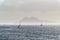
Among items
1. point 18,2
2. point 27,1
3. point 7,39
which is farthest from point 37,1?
point 7,39

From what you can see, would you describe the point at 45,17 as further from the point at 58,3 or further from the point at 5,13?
the point at 5,13

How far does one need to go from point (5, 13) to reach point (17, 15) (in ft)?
1.37

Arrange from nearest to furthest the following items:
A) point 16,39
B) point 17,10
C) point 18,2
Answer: point 18,2 → point 17,10 → point 16,39

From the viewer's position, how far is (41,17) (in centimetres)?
511

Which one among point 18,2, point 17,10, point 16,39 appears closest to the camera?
point 18,2

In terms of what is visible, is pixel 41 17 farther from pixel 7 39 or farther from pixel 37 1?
pixel 7 39

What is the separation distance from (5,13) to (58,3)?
1.83 m

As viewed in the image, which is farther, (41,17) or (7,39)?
(7,39)

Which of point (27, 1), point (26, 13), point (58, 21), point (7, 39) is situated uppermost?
point (27, 1)

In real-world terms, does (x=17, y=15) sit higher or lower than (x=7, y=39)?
higher

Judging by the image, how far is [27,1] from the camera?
14.6 feet

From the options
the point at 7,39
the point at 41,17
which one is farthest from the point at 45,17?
the point at 7,39

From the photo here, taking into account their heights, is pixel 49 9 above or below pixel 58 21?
above

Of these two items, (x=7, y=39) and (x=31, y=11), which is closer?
(x=31, y=11)
